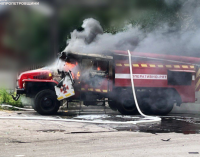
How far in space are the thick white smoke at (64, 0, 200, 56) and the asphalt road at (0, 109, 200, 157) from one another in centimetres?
345

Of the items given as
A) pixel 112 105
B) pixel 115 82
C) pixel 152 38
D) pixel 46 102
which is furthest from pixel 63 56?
pixel 152 38

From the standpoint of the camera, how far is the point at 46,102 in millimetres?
11578

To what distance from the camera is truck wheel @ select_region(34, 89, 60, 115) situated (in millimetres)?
11500

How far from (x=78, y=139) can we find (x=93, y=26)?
5.03 m

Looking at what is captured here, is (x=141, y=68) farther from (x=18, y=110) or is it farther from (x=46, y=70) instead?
(x=18, y=110)

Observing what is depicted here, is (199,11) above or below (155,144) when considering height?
above

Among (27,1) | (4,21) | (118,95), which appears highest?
(27,1)

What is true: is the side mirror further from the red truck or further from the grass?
the grass

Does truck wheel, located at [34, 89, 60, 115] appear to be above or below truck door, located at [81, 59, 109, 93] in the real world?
below

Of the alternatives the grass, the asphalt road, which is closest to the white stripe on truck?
the asphalt road

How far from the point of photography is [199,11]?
13.5 m

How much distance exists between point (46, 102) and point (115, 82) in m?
2.58

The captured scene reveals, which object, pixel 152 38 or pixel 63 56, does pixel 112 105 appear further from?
pixel 152 38

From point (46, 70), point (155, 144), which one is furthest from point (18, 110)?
point (155, 144)
